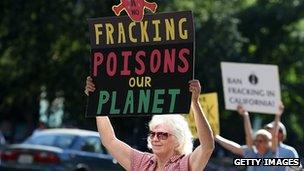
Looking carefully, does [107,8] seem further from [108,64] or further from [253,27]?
[108,64]

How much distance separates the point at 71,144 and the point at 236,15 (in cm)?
1322

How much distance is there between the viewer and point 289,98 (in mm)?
31609

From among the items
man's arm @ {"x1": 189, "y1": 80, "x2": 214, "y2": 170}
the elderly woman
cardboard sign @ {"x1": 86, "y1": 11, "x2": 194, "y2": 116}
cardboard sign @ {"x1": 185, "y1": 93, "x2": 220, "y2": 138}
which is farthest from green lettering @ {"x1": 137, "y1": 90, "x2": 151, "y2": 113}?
cardboard sign @ {"x1": 185, "y1": 93, "x2": 220, "y2": 138}

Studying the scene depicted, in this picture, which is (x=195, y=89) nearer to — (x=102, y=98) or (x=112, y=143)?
(x=112, y=143)

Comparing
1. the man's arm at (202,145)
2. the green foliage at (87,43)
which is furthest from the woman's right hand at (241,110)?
the green foliage at (87,43)

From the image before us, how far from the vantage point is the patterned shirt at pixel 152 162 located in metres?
5.91

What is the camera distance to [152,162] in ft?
20.1

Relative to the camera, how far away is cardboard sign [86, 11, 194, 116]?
6527 millimetres

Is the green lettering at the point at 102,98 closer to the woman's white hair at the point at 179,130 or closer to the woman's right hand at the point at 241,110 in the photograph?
the woman's white hair at the point at 179,130

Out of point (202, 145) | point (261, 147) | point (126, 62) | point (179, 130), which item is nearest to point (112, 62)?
point (126, 62)

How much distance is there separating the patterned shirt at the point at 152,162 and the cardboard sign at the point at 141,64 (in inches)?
15.2

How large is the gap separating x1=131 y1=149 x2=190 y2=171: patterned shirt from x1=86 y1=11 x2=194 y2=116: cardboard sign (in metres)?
0.39

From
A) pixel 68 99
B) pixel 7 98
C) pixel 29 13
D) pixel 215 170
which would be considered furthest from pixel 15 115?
pixel 215 170

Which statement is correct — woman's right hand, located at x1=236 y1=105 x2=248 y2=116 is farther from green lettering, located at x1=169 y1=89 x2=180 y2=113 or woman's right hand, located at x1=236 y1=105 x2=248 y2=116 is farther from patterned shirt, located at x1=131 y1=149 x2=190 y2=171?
patterned shirt, located at x1=131 y1=149 x2=190 y2=171
